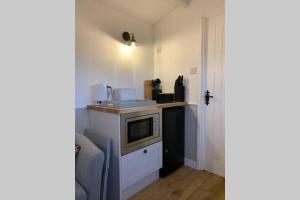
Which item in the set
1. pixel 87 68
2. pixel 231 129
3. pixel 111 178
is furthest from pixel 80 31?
pixel 231 129

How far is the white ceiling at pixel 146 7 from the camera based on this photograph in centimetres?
233

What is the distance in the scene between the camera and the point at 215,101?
2332 mm

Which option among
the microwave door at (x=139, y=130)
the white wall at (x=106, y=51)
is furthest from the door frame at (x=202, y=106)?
the white wall at (x=106, y=51)

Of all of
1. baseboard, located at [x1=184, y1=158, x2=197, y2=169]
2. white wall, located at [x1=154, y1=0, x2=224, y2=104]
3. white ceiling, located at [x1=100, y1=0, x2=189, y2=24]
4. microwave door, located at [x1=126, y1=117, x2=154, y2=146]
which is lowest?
baseboard, located at [x1=184, y1=158, x2=197, y2=169]

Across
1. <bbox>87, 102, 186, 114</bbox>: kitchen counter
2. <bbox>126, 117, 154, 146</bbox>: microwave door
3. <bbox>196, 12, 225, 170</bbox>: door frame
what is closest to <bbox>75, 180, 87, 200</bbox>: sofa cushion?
<bbox>126, 117, 154, 146</bbox>: microwave door

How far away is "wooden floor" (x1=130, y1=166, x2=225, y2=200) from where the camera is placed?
6.16 ft

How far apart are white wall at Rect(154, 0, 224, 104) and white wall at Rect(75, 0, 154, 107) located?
222 mm

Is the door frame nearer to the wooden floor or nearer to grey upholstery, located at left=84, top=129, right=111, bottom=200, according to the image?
the wooden floor

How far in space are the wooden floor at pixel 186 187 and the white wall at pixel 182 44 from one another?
102cm

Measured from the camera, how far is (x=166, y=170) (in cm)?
230

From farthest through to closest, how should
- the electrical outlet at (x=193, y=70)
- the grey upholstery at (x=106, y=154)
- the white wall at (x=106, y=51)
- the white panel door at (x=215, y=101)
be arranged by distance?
the electrical outlet at (x=193, y=70), the white panel door at (x=215, y=101), the white wall at (x=106, y=51), the grey upholstery at (x=106, y=154)

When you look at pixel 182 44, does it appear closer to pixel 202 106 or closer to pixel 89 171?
pixel 202 106

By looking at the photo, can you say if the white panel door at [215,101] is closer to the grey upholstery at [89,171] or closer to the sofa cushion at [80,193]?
the grey upholstery at [89,171]

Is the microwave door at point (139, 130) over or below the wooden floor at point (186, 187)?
over
